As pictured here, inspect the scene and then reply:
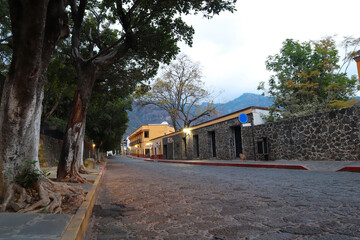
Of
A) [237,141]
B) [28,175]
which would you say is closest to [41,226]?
[28,175]

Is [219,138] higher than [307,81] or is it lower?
lower

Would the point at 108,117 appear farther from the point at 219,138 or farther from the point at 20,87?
the point at 20,87

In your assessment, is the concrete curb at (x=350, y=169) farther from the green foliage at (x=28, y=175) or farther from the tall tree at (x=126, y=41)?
the green foliage at (x=28, y=175)

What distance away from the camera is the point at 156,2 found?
318 inches

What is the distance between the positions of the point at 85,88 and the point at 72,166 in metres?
2.37

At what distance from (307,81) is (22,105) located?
2281 centimetres

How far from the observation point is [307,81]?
21.8 m

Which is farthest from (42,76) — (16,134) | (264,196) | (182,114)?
(182,114)

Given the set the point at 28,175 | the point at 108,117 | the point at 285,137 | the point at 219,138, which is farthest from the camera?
the point at 108,117

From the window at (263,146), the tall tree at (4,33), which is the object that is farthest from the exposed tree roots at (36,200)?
the window at (263,146)

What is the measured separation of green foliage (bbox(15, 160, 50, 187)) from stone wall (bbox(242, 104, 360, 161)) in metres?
11.6

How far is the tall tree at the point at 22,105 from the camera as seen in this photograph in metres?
3.47

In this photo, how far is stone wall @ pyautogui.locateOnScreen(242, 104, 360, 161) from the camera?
10.6 metres

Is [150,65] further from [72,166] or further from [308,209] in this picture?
[308,209]
